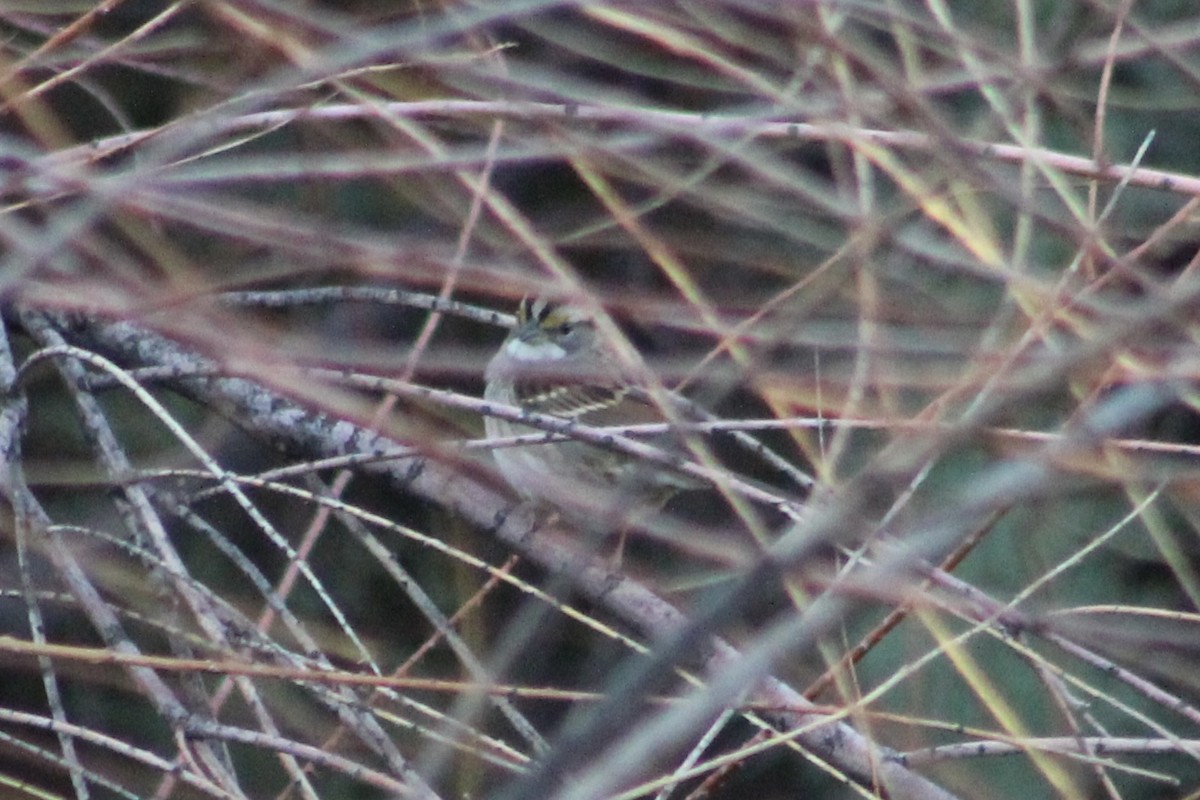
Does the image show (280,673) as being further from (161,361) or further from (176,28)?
(176,28)

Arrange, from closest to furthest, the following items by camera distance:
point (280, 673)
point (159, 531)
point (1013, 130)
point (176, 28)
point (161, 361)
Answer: point (280, 673) → point (1013, 130) → point (159, 531) → point (161, 361) → point (176, 28)

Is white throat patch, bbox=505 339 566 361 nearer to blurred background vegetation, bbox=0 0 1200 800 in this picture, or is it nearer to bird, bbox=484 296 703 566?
bird, bbox=484 296 703 566

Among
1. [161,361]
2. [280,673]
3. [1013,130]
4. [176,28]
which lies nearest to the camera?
[280,673]

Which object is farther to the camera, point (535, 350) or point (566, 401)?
point (566, 401)

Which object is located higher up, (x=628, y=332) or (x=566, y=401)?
(x=628, y=332)

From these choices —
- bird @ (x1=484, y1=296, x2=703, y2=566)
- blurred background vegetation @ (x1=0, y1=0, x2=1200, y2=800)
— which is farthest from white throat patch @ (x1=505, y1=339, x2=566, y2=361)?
blurred background vegetation @ (x1=0, y1=0, x2=1200, y2=800)

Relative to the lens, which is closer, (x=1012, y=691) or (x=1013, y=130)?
(x=1013, y=130)

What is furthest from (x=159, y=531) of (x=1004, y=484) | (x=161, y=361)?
(x=1004, y=484)
